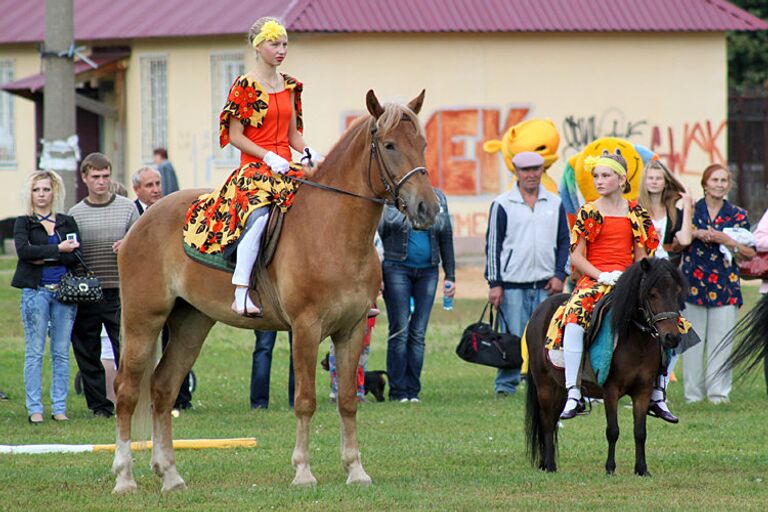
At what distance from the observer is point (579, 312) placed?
9672 millimetres

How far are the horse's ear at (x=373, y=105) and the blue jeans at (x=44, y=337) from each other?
4927 millimetres

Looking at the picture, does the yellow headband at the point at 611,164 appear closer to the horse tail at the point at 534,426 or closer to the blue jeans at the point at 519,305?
the horse tail at the point at 534,426

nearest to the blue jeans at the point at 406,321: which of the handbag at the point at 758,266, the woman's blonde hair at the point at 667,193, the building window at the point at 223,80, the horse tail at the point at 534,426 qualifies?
the woman's blonde hair at the point at 667,193

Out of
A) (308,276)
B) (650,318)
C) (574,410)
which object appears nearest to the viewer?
(308,276)

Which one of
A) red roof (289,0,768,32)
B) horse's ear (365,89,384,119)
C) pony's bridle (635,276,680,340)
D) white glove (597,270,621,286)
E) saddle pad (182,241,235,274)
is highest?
red roof (289,0,768,32)

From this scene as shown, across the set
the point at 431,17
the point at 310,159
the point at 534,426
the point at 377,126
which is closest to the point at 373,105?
the point at 377,126

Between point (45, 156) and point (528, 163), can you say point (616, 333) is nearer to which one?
point (528, 163)

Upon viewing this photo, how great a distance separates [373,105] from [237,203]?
1.15 meters

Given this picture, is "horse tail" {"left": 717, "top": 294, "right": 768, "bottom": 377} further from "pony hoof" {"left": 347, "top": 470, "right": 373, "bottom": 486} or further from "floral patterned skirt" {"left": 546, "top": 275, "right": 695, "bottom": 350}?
"pony hoof" {"left": 347, "top": 470, "right": 373, "bottom": 486}

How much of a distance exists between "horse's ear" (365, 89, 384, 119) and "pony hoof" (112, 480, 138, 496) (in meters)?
2.87

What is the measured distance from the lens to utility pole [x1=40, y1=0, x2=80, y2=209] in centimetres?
1717

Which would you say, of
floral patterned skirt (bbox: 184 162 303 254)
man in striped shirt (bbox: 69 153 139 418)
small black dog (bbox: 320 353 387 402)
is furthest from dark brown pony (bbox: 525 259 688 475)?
man in striped shirt (bbox: 69 153 139 418)

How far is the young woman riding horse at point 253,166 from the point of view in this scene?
915 centimetres

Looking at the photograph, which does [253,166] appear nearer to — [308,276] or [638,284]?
[308,276]
